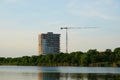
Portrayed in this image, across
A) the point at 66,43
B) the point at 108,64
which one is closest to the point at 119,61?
the point at 108,64

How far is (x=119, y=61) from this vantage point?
646ft

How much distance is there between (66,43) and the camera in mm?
187125

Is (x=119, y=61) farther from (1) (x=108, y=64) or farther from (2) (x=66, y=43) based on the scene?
(2) (x=66, y=43)

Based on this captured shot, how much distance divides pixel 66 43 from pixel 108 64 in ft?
86.6

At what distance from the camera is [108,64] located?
652 feet

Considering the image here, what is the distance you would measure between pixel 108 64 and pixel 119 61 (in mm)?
5756

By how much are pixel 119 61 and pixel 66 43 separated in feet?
96.8
